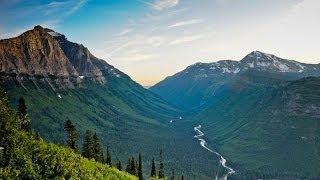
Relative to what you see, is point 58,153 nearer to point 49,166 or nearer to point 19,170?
point 49,166

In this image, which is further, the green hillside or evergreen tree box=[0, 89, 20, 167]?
evergreen tree box=[0, 89, 20, 167]

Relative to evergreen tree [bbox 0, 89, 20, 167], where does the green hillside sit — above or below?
below

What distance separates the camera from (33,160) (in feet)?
Result: 476

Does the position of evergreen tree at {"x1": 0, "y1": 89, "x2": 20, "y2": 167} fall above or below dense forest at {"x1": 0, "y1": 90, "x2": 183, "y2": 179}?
above

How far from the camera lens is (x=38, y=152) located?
150 meters

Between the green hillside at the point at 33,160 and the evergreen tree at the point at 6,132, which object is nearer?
the green hillside at the point at 33,160

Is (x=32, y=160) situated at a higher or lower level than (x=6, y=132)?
lower

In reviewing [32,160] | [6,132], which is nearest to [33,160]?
[32,160]

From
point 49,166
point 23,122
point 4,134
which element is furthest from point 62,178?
point 23,122

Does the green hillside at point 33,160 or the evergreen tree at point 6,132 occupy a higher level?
the evergreen tree at point 6,132

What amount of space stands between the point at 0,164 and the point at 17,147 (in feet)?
29.4

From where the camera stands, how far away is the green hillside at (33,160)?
453 feet

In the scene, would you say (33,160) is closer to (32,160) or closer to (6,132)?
(32,160)

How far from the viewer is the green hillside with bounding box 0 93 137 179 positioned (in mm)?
138000
